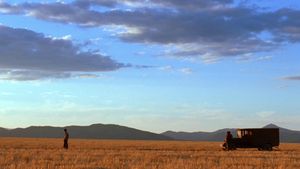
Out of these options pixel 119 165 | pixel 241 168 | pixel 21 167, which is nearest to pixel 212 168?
pixel 241 168

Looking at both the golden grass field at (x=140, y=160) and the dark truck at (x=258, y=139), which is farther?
the dark truck at (x=258, y=139)

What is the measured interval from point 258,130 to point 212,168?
26.7m

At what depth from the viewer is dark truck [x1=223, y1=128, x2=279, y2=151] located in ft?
161

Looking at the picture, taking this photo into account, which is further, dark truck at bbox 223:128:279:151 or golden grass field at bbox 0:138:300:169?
dark truck at bbox 223:128:279:151

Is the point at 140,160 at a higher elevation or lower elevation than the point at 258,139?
lower

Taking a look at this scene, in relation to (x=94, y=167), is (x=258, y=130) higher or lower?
higher

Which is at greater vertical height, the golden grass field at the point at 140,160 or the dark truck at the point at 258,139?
the dark truck at the point at 258,139

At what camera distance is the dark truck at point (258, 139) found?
48938 mm

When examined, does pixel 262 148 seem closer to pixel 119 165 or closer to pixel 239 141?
pixel 239 141

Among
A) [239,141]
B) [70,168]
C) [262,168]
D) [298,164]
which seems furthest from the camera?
[239,141]

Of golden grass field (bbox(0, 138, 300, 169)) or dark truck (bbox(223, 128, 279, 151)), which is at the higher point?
dark truck (bbox(223, 128, 279, 151))

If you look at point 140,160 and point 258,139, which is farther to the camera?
point 258,139

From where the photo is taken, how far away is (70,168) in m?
23.1

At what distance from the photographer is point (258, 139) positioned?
49.1m
